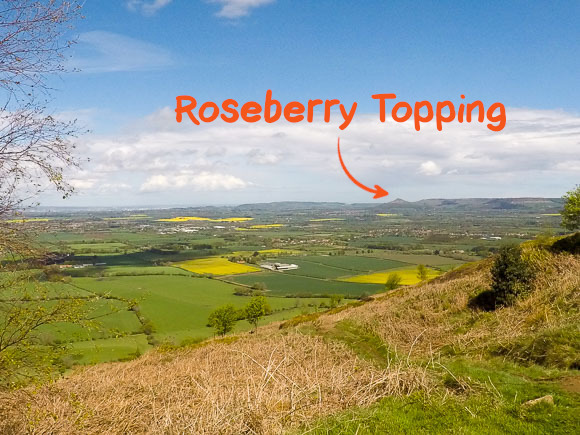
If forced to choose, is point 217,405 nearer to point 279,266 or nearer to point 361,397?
point 361,397

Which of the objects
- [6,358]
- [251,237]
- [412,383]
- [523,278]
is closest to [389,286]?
[523,278]

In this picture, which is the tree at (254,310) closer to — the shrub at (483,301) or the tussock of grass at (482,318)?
the tussock of grass at (482,318)

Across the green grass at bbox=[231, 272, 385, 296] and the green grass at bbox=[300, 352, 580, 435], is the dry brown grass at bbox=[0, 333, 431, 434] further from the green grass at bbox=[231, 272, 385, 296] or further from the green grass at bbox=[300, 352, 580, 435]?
the green grass at bbox=[231, 272, 385, 296]

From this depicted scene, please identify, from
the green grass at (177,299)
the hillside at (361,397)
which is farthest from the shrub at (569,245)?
the green grass at (177,299)

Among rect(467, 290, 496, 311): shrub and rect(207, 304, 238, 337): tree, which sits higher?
rect(467, 290, 496, 311): shrub

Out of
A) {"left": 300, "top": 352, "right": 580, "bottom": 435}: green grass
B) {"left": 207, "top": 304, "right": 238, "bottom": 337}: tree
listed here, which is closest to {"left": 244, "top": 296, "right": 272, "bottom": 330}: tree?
{"left": 207, "top": 304, "right": 238, "bottom": 337}: tree

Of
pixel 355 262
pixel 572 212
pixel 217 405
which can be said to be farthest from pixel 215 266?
pixel 217 405
